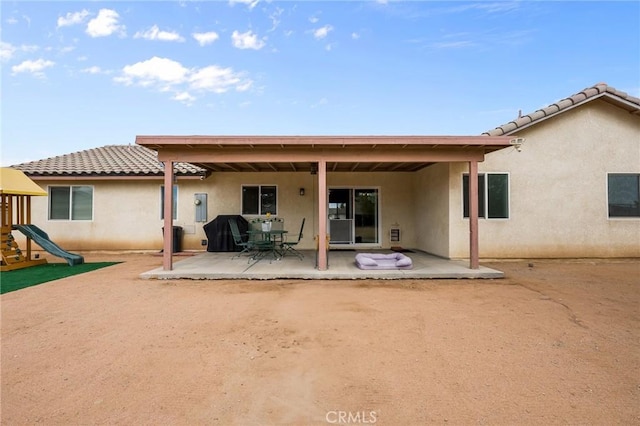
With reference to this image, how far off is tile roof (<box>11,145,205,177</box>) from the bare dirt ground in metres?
5.05

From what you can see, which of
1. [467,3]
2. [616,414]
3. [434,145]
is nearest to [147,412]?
[616,414]

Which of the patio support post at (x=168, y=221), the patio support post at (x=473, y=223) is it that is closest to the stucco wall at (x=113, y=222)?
the patio support post at (x=168, y=221)

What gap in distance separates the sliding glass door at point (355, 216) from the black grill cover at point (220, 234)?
3.05 metres

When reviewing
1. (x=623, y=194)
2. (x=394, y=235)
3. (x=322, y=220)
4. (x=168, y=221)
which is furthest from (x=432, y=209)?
(x=168, y=221)

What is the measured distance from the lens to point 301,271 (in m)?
6.52

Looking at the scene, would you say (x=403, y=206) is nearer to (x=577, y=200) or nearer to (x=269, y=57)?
(x=577, y=200)

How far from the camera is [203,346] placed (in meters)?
3.17

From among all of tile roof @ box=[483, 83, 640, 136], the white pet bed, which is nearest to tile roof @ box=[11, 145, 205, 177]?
the white pet bed

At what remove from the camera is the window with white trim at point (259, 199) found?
10.3 metres

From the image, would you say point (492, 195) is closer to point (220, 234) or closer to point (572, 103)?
point (572, 103)

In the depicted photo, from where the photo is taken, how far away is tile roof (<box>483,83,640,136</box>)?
26.4 ft

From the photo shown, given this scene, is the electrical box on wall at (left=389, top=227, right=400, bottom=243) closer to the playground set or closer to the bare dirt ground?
the bare dirt ground

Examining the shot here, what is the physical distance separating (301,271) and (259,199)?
4.41m

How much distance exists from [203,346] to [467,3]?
1326 centimetres
